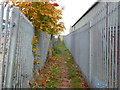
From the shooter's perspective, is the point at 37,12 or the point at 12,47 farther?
the point at 37,12

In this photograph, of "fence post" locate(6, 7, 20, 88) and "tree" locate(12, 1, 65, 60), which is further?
"tree" locate(12, 1, 65, 60)

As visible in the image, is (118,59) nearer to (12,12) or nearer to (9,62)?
(9,62)

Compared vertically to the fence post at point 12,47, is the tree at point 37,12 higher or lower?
higher

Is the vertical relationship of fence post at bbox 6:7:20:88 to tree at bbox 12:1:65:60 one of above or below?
below

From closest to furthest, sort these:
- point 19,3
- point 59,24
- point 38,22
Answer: point 19,3
point 38,22
point 59,24

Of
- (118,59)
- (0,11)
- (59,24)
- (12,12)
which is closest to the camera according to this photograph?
(0,11)

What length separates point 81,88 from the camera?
13.3ft

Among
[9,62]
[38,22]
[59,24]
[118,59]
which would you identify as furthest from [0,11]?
[59,24]

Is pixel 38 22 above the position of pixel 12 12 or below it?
above

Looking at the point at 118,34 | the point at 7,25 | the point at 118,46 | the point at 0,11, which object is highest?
the point at 0,11

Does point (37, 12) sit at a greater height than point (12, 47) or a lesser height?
greater

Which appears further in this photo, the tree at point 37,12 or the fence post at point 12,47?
the tree at point 37,12

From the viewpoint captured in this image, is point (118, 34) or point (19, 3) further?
point (19, 3)

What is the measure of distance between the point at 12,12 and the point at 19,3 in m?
2.10
